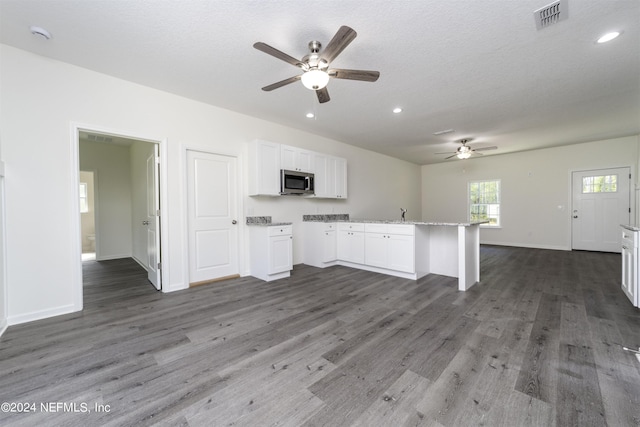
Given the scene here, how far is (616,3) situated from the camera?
78.8 inches

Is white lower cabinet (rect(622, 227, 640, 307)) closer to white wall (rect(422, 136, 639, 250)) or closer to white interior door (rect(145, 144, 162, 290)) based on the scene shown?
white wall (rect(422, 136, 639, 250))

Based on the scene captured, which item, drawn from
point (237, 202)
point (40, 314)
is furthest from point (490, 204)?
point (40, 314)

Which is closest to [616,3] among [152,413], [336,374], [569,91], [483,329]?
[569,91]

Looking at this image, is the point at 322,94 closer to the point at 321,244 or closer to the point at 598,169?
the point at 321,244

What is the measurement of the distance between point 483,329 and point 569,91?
11.2 feet

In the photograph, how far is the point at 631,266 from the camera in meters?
2.94

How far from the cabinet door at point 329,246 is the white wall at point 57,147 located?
2349 millimetres

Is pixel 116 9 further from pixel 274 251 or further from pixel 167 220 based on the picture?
pixel 274 251

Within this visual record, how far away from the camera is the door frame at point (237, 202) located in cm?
365

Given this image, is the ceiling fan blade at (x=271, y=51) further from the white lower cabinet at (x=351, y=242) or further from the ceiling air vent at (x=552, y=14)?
the white lower cabinet at (x=351, y=242)

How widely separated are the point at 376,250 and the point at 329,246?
94 cm

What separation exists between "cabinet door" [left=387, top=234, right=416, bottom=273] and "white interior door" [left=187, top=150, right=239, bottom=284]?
2.52 metres

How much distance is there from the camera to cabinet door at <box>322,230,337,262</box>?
4.91 meters

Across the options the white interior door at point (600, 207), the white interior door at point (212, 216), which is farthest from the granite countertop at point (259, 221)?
the white interior door at point (600, 207)
